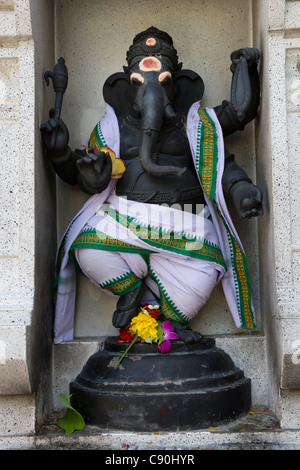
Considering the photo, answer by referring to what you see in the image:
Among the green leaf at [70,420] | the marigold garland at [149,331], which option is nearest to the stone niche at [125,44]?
the marigold garland at [149,331]

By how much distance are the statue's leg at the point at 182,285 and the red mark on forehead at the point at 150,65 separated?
87 centimetres

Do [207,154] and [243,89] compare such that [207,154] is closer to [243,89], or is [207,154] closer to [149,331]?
[243,89]

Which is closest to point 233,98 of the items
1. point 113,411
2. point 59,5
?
point 59,5

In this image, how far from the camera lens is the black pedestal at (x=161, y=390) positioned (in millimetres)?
2797

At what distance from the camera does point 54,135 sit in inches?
122

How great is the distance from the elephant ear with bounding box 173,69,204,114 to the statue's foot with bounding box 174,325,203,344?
3.54 feet

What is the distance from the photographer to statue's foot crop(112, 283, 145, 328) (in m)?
3.14

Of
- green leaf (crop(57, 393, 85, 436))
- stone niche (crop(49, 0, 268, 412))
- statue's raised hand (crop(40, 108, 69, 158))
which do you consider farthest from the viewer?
stone niche (crop(49, 0, 268, 412))

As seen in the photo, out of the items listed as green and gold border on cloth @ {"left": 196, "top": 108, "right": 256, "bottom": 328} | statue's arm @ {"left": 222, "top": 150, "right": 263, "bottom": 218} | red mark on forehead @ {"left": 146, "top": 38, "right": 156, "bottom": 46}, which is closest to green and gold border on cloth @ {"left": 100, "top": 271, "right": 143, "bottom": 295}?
green and gold border on cloth @ {"left": 196, "top": 108, "right": 256, "bottom": 328}

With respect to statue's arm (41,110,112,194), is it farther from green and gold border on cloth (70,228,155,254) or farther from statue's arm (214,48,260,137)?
statue's arm (214,48,260,137)

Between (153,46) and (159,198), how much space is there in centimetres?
73

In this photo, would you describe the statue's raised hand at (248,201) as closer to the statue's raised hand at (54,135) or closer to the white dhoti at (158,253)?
the white dhoti at (158,253)

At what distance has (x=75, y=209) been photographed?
349cm

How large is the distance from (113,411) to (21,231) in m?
0.86
